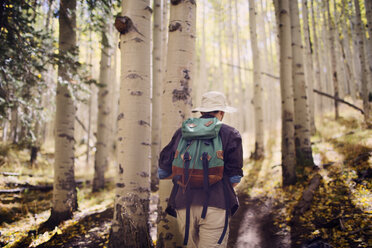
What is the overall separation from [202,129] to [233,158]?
388 millimetres

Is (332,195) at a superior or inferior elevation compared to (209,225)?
inferior

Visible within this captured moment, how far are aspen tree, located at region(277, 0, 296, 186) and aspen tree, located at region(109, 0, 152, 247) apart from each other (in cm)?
390

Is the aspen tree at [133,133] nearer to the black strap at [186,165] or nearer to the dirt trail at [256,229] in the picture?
the black strap at [186,165]

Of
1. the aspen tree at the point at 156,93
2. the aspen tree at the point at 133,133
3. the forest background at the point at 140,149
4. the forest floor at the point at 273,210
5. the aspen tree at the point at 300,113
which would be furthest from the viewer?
the aspen tree at the point at 156,93

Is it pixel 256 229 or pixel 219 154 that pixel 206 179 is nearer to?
pixel 219 154

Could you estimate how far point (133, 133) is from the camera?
288cm

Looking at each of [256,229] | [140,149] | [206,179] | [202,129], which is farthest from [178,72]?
[256,229]

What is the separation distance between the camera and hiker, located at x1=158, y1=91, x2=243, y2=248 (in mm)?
1979

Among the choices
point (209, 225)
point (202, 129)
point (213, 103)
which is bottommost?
point (209, 225)

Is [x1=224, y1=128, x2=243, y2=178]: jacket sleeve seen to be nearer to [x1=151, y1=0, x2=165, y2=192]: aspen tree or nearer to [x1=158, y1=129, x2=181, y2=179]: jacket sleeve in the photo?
[x1=158, y1=129, x2=181, y2=179]: jacket sleeve

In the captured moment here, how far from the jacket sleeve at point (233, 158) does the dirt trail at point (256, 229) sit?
2.17m

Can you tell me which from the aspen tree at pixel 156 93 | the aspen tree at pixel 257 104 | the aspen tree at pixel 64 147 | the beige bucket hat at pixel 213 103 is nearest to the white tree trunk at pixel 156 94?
the aspen tree at pixel 156 93

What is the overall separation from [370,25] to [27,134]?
12296 mm

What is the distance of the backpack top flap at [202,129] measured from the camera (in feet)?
6.64
